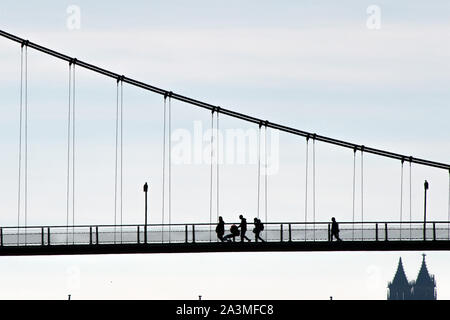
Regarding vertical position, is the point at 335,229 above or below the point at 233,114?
below

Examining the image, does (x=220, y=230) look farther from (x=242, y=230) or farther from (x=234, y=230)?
(x=242, y=230)

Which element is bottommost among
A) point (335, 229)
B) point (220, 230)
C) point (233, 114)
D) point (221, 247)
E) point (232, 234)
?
point (221, 247)

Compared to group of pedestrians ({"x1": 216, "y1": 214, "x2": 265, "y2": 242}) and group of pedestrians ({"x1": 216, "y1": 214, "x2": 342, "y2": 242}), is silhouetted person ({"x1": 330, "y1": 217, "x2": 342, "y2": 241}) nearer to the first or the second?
group of pedestrians ({"x1": 216, "y1": 214, "x2": 342, "y2": 242})

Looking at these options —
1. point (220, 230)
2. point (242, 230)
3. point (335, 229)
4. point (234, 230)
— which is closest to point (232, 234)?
point (234, 230)

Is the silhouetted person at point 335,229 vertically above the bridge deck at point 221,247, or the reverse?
the silhouetted person at point 335,229

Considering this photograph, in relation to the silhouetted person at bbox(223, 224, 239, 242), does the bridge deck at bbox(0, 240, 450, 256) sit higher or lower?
lower

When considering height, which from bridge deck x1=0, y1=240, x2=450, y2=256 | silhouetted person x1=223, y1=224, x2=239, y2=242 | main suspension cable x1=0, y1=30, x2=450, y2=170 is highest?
main suspension cable x1=0, y1=30, x2=450, y2=170

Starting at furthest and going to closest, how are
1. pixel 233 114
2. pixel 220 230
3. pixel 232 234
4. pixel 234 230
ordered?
pixel 233 114
pixel 234 230
pixel 232 234
pixel 220 230

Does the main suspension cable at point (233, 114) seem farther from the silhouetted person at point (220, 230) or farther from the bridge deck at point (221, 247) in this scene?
the silhouetted person at point (220, 230)

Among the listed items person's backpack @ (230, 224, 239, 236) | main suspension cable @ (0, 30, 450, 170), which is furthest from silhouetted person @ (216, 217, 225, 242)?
main suspension cable @ (0, 30, 450, 170)

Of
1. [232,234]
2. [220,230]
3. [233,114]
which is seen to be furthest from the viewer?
[233,114]

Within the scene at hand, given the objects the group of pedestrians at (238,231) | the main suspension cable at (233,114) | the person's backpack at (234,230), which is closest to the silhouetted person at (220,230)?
the group of pedestrians at (238,231)

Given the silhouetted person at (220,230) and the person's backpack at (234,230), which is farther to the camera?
the person's backpack at (234,230)
